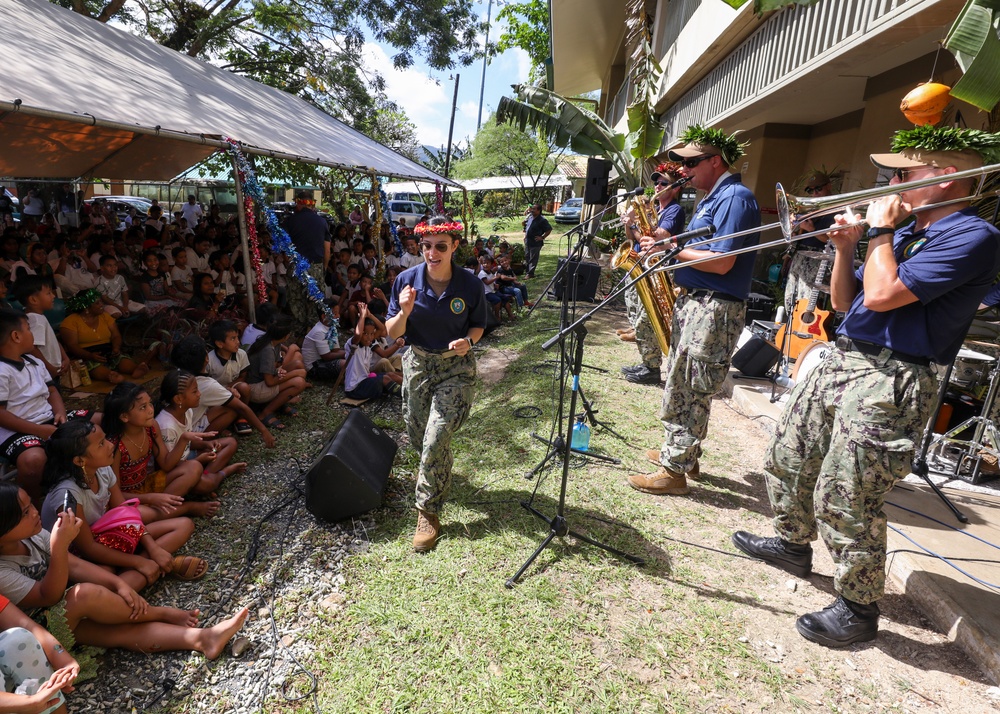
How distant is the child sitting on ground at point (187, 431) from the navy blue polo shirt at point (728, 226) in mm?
3789

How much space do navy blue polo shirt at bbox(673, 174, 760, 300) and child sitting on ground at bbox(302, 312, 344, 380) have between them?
430 cm

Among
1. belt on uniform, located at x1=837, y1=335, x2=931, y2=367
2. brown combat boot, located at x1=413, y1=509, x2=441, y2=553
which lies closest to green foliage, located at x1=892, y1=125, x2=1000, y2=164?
belt on uniform, located at x1=837, y1=335, x2=931, y2=367

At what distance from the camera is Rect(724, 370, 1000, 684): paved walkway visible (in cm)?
264

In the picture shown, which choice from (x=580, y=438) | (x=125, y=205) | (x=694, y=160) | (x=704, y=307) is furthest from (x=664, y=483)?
(x=125, y=205)

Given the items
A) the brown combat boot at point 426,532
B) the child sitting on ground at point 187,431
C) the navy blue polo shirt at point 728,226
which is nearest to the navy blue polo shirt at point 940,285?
the navy blue polo shirt at point 728,226

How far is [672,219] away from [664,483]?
10.5 ft

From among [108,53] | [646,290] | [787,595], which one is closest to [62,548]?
[787,595]

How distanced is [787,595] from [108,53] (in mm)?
8705

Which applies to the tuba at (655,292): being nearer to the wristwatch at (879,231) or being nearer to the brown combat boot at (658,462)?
the brown combat boot at (658,462)

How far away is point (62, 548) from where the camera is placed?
247 centimetres

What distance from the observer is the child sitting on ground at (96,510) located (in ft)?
9.29

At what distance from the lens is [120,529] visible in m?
2.98

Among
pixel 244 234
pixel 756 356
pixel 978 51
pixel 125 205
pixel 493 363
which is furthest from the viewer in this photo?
pixel 125 205

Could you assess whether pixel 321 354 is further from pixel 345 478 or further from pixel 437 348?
pixel 437 348
